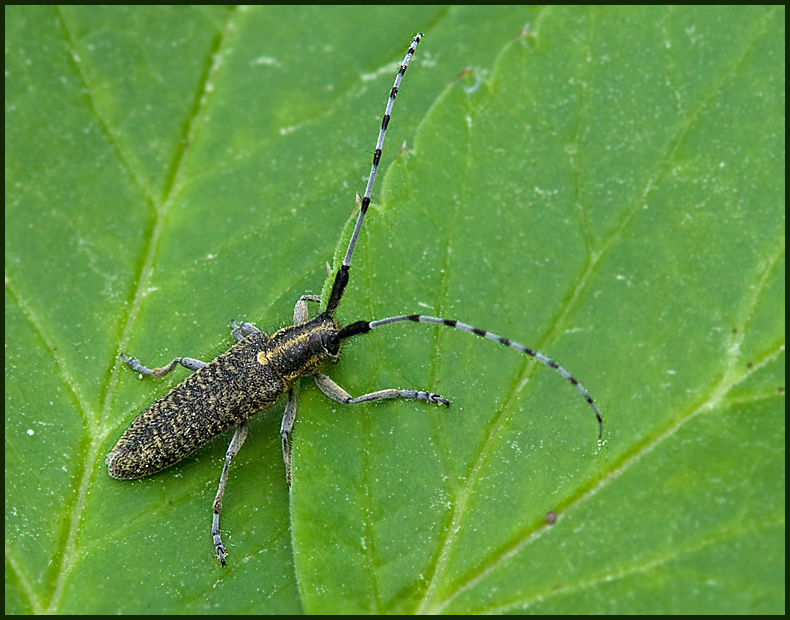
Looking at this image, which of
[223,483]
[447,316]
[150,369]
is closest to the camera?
[447,316]

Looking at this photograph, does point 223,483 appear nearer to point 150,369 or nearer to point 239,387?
point 239,387

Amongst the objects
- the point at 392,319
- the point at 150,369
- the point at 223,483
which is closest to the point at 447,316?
the point at 392,319

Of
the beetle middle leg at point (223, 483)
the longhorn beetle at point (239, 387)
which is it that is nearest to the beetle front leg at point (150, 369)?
the longhorn beetle at point (239, 387)

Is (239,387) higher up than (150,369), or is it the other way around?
(150,369)

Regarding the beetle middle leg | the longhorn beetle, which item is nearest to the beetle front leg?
the longhorn beetle

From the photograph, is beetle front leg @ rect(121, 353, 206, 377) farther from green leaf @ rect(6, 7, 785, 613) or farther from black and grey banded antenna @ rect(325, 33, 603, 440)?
black and grey banded antenna @ rect(325, 33, 603, 440)

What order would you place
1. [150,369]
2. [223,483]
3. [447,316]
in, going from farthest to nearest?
[150,369] < [223,483] < [447,316]
